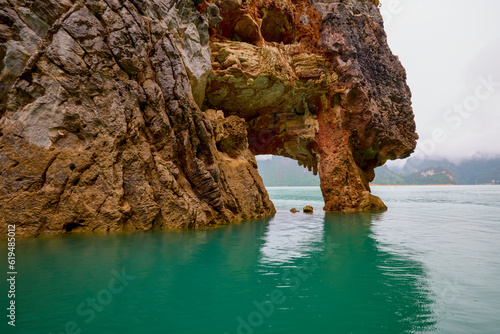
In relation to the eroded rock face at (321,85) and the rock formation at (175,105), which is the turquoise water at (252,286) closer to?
the rock formation at (175,105)

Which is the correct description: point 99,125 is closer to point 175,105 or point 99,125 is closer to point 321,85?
point 175,105

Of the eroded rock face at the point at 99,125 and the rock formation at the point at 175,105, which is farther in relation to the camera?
the rock formation at the point at 175,105

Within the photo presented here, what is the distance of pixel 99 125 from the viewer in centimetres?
1404

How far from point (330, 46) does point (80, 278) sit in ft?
86.3

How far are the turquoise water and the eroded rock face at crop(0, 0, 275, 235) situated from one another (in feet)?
7.49

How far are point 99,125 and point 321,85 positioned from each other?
19.0m

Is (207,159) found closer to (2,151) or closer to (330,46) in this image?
(2,151)

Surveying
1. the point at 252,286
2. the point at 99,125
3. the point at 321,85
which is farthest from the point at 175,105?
the point at 321,85

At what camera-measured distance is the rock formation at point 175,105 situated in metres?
12.8

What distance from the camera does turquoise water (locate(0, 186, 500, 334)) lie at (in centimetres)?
465

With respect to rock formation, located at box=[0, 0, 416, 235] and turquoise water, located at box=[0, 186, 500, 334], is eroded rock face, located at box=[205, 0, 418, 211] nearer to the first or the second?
rock formation, located at box=[0, 0, 416, 235]

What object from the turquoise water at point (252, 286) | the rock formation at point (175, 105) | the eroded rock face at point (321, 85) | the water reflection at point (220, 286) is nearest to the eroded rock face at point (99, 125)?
the rock formation at point (175, 105)

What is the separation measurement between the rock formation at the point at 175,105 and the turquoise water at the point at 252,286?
3046 mm

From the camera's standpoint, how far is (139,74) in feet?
53.0
